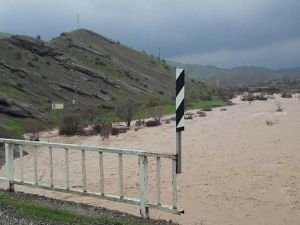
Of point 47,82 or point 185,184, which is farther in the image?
point 47,82

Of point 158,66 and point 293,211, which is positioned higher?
point 158,66

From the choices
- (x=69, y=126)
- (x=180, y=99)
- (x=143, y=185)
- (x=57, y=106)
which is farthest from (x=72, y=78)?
A: (x=180, y=99)

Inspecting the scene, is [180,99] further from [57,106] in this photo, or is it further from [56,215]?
[57,106]

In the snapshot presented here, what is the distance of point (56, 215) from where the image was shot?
9.11 m

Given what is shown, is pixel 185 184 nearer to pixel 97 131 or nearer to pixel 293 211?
pixel 293 211

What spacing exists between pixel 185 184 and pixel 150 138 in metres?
17.2

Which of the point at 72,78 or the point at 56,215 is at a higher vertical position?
the point at 72,78

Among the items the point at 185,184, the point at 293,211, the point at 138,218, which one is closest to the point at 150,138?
the point at 185,184

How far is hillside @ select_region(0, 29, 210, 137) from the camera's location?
49.6 meters

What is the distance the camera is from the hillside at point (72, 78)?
49.6 metres

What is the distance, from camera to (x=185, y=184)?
17297 mm

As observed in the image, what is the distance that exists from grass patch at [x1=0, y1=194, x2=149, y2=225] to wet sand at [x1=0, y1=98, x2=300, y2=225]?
6.82ft

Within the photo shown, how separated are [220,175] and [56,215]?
417 inches

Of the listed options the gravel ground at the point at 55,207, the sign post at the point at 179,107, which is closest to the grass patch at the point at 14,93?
the gravel ground at the point at 55,207
